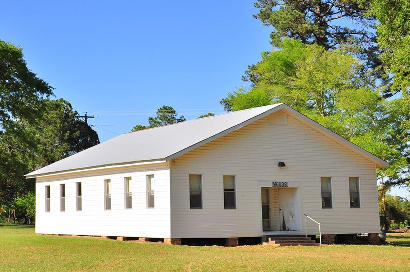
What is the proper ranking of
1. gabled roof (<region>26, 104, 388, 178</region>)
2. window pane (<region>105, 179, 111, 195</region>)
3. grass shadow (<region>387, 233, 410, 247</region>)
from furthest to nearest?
grass shadow (<region>387, 233, 410, 247</region>) → window pane (<region>105, 179, 111, 195</region>) → gabled roof (<region>26, 104, 388, 178</region>)

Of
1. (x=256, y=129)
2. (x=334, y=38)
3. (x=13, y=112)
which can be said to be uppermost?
(x=334, y=38)

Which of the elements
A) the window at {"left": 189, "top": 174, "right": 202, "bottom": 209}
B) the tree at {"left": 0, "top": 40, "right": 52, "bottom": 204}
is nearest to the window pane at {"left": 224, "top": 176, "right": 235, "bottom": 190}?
the window at {"left": 189, "top": 174, "right": 202, "bottom": 209}

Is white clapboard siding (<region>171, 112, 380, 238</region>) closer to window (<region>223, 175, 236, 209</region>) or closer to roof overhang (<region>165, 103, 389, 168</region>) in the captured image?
window (<region>223, 175, 236, 209</region>)

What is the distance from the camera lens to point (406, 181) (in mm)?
48250

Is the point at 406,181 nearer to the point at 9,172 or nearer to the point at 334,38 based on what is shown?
the point at 334,38

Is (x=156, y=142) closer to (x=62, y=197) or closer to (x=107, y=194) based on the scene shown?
(x=107, y=194)

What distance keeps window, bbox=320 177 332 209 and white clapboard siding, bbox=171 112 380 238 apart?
21 centimetres

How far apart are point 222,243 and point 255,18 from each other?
4229cm

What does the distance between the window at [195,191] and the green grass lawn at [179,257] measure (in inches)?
100

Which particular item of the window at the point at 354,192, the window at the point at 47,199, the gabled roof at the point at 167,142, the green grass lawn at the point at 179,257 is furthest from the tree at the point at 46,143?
the window at the point at 354,192

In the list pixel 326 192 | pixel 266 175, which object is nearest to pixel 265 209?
pixel 266 175

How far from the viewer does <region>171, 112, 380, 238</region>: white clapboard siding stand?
92.8 feet

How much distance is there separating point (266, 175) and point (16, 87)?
895 inches

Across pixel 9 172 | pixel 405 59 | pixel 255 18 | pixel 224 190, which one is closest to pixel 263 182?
pixel 224 190
